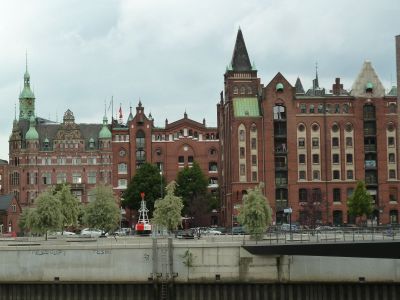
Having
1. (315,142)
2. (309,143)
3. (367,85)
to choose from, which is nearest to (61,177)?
(309,143)

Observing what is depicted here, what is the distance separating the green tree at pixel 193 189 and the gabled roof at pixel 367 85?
1307 inches

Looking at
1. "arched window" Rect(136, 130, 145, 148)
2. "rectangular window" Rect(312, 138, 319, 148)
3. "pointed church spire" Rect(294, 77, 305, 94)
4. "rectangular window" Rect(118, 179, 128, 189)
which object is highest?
"pointed church spire" Rect(294, 77, 305, 94)

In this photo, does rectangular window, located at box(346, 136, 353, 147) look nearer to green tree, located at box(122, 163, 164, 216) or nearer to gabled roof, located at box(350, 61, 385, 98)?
gabled roof, located at box(350, 61, 385, 98)

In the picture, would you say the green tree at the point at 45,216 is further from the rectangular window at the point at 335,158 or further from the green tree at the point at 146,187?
the rectangular window at the point at 335,158

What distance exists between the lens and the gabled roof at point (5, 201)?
170750 mm

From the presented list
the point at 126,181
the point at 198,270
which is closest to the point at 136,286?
the point at 198,270

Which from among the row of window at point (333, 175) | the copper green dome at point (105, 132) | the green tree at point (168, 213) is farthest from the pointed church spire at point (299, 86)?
the green tree at point (168, 213)

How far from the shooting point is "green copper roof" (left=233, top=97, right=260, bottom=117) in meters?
155

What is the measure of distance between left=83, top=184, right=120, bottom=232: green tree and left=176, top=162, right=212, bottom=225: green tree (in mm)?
51903

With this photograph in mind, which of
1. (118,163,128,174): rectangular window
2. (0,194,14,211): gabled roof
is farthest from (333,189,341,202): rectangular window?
(0,194,14,211): gabled roof

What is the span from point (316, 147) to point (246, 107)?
14.1 m

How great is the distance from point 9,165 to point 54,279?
114112 millimetres

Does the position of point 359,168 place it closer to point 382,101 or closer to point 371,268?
point 382,101

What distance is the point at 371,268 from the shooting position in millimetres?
71688
